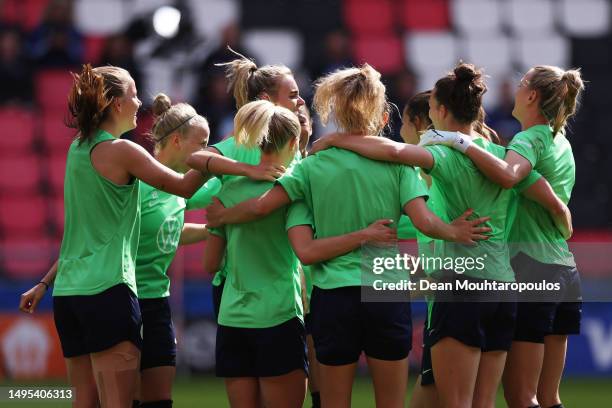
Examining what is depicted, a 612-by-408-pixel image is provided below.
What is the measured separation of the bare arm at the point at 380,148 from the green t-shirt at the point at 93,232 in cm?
89

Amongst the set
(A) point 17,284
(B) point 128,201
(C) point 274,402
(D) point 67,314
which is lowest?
(A) point 17,284

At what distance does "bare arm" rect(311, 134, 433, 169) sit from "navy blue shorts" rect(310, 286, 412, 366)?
54 centimetres

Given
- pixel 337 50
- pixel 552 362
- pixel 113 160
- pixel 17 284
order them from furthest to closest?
1. pixel 337 50
2. pixel 17 284
3. pixel 552 362
4. pixel 113 160

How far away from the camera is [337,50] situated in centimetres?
1167

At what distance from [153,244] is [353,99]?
1.38 metres

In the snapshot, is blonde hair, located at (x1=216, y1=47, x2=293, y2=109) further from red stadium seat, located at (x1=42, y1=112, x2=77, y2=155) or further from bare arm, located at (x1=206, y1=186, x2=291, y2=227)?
red stadium seat, located at (x1=42, y1=112, x2=77, y2=155)

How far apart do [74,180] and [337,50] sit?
7.28 m

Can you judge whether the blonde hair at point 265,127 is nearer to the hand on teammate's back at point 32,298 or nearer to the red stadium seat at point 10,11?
the hand on teammate's back at point 32,298

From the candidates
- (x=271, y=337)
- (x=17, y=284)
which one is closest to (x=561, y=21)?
(x=17, y=284)

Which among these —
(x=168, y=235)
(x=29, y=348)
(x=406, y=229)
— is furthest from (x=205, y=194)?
(x=29, y=348)

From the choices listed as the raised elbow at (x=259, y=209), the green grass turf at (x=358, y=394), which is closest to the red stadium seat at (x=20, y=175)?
the green grass turf at (x=358, y=394)

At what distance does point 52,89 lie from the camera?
11.8m

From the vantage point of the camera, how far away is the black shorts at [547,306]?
5.15 meters

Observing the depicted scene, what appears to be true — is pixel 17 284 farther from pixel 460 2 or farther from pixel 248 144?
pixel 460 2
